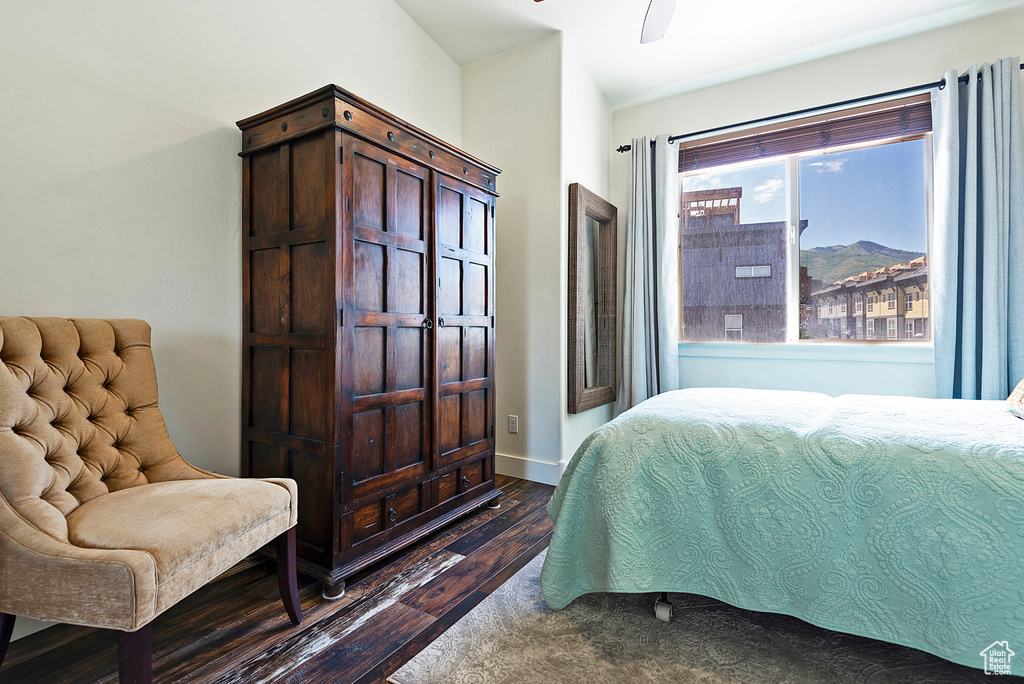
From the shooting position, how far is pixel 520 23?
2.89m

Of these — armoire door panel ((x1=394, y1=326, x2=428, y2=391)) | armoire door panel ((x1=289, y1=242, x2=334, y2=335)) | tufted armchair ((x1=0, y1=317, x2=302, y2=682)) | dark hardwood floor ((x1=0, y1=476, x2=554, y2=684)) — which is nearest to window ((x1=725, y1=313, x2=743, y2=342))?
dark hardwood floor ((x1=0, y1=476, x2=554, y2=684))

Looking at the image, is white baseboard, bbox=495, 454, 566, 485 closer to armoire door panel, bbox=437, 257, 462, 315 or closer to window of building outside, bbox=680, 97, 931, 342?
armoire door panel, bbox=437, 257, 462, 315

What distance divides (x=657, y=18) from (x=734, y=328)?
2217 mm

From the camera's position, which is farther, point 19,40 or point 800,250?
point 800,250

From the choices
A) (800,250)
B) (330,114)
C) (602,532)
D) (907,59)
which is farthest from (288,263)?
(907,59)

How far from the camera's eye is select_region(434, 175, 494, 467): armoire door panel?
230cm

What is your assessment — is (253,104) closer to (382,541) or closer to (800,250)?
(382,541)

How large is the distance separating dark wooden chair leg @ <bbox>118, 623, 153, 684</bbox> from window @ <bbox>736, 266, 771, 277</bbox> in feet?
11.7

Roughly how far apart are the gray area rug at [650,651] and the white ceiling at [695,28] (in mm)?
2997

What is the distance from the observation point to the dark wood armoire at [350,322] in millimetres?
1792

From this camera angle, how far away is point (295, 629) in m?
1.52

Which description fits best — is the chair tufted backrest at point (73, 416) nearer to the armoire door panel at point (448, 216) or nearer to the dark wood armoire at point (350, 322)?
the dark wood armoire at point (350, 322)

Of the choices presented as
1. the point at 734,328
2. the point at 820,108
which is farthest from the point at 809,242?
the point at 820,108

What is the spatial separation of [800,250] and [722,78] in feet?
4.31
